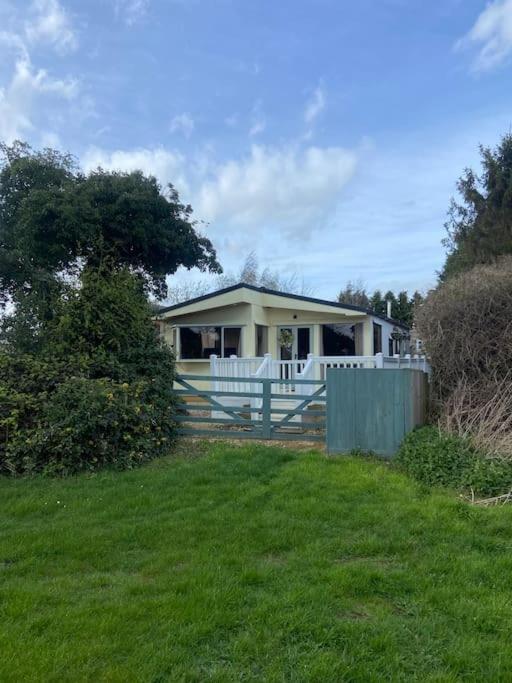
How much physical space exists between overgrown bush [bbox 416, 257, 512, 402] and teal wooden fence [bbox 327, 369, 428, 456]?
624mm

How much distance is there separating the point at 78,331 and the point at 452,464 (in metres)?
6.51

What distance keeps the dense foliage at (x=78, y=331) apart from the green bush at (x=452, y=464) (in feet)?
12.8

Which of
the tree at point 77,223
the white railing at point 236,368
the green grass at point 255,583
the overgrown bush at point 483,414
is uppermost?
the tree at point 77,223

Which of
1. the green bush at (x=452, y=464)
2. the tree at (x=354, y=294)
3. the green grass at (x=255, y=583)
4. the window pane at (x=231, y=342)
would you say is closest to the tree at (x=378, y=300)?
the tree at (x=354, y=294)

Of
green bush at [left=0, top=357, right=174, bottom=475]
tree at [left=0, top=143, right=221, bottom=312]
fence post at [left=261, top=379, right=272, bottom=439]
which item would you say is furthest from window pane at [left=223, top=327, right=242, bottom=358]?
green bush at [left=0, top=357, right=174, bottom=475]

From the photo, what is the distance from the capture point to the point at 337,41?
10453mm

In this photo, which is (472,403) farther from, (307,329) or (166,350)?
(307,329)

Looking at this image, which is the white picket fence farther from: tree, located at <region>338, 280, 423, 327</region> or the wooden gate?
tree, located at <region>338, 280, 423, 327</region>

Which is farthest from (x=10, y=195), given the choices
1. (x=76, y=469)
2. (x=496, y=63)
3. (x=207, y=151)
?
(x=496, y=63)

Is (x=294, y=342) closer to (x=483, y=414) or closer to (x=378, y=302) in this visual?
→ (x=483, y=414)

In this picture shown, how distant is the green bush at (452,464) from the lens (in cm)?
567

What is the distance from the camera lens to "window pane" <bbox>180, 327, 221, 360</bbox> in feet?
55.5

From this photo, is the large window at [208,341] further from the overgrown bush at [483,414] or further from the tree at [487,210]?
the overgrown bush at [483,414]

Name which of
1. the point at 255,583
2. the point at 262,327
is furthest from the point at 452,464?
the point at 262,327
